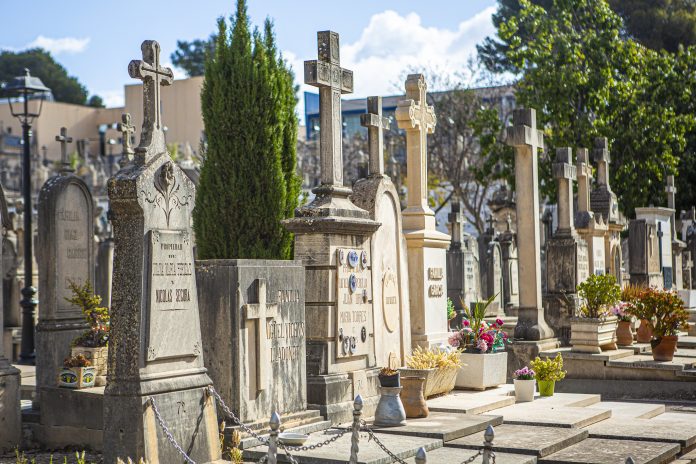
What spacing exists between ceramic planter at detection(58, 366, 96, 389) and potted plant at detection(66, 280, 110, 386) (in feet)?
0.30

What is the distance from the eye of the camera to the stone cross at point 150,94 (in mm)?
7621

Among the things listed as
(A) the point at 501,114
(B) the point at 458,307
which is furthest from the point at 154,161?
(A) the point at 501,114

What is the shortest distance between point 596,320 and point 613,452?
5839mm

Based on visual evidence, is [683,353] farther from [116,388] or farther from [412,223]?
[116,388]

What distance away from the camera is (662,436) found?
904 cm

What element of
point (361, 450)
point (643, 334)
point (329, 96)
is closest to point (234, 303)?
point (361, 450)

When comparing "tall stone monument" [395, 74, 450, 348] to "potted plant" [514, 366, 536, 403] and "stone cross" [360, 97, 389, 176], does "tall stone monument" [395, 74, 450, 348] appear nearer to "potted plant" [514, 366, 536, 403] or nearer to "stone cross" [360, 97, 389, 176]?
"stone cross" [360, 97, 389, 176]

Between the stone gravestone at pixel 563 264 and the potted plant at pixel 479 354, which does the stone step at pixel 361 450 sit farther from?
the stone gravestone at pixel 563 264

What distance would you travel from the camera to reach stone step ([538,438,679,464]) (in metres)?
7.96

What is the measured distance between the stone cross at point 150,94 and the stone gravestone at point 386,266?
3227mm

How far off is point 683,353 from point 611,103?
14668 millimetres

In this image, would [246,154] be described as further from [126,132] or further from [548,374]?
[548,374]

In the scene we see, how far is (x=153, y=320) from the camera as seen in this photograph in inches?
285

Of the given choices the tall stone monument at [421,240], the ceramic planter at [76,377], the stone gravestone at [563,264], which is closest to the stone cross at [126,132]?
the tall stone monument at [421,240]
